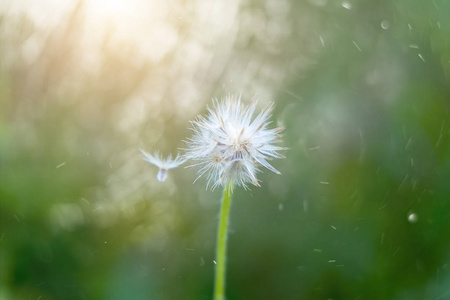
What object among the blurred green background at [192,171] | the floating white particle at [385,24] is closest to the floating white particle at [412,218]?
the blurred green background at [192,171]

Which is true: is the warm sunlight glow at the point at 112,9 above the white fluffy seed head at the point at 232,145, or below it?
above

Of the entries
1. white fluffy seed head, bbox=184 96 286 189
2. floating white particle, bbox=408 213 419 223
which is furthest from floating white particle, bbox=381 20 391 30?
white fluffy seed head, bbox=184 96 286 189

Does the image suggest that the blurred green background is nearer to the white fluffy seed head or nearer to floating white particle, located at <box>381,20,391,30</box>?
floating white particle, located at <box>381,20,391,30</box>

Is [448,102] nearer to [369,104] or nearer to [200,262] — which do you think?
[369,104]

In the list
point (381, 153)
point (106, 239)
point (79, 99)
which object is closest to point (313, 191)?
point (381, 153)

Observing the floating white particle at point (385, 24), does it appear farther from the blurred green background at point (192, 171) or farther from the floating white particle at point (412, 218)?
the floating white particle at point (412, 218)

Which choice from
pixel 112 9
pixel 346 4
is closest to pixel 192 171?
pixel 112 9

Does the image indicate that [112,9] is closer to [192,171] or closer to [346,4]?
[192,171]

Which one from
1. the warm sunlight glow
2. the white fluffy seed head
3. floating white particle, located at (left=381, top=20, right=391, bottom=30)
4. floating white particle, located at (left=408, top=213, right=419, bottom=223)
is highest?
floating white particle, located at (left=381, top=20, right=391, bottom=30)
